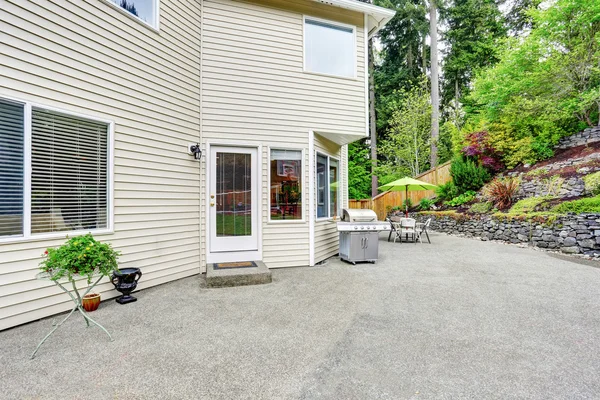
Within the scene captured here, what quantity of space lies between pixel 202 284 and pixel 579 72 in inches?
475

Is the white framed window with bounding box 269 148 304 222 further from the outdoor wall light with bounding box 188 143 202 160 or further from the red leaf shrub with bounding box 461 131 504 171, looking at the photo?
the red leaf shrub with bounding box 461 131 504 171

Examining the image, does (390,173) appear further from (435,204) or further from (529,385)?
(529,385)

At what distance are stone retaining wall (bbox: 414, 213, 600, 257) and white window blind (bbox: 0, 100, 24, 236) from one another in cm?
935

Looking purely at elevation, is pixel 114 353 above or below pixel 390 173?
below

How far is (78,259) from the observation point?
266 centimetres

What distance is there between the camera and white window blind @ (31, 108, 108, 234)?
3.14 meters

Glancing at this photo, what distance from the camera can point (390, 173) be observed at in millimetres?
15406

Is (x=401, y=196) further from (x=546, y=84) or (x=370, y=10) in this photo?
(x=370, y=10)

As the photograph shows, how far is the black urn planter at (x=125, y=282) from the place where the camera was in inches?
143

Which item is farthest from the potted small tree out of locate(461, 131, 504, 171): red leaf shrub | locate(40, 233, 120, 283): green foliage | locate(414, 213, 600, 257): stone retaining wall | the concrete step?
locate(461, 131, 504, 171): red leaf shrub

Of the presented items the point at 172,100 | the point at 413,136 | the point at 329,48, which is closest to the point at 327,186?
the point at 329,48

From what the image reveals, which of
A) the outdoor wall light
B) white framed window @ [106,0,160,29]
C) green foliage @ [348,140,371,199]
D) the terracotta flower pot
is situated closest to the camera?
the terracotta flower pot

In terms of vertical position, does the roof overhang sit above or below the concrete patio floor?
above

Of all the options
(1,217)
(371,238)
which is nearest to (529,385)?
(371,238)
